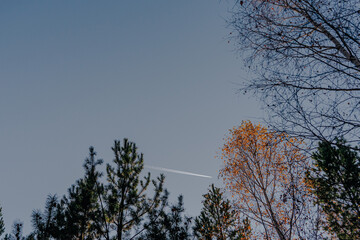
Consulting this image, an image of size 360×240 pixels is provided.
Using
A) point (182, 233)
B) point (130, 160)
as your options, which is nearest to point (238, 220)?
point (182, 233)

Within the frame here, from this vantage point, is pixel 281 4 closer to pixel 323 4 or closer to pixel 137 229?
pixel 323 4

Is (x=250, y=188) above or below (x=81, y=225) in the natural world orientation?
above

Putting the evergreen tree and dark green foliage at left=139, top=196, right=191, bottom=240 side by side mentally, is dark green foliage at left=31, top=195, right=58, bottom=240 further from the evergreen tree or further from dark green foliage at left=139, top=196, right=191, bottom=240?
dark green foliage at left=139, top=196, right=191, bottom=240

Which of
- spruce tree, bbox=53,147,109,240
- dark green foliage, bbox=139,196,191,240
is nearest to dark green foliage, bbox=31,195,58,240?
spruce tree, bbox=53,147,109,240

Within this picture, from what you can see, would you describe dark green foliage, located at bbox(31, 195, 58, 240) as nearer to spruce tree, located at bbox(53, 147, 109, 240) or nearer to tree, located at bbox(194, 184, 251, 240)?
spruce tree, located at bbox(53, 147, 109, 240)

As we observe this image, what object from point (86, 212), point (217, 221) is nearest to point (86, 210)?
point (86, 212)

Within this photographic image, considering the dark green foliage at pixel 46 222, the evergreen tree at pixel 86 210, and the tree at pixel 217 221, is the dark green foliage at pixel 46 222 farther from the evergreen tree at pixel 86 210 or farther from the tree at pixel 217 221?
the tree at pixel 217 221

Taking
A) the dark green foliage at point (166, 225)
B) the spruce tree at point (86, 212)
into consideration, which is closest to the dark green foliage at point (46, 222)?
the spruce tree at point (86, 212)

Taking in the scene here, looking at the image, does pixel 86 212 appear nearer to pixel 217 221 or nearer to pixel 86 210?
pixel 86 210

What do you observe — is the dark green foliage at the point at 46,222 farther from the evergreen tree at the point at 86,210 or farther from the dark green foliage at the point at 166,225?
the dark green foliage at the point at 166,225

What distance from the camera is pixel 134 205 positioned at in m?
7.37

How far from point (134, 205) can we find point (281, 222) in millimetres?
5356

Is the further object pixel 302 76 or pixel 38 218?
pixel 38 218

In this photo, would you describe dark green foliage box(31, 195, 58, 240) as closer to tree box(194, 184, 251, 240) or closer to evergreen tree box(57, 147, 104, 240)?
evergreen tree box(57, 147, 104, 240)
